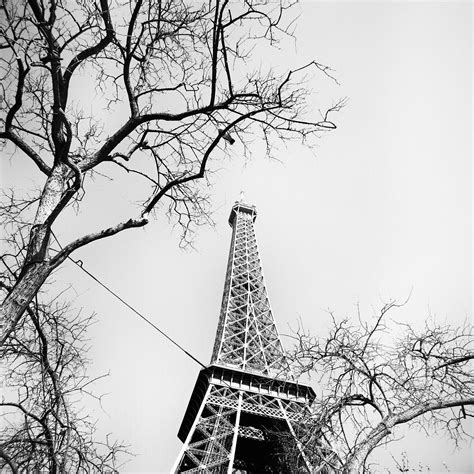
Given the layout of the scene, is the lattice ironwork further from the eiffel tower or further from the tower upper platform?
the tower upper platform

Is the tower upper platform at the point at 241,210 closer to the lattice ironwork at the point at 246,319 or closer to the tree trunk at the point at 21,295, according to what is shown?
the lattice ironwork at the point at 246,319

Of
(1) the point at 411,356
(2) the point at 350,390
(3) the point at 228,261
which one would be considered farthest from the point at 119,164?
(3) the point at 228,261

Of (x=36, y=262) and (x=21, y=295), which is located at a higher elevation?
(x=36, y=262)

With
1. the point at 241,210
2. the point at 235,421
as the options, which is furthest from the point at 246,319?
the point at 241,210

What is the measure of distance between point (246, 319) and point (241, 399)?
31.0ft

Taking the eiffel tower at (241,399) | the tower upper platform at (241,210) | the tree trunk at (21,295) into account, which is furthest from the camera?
the tower upper platform at (241,210)

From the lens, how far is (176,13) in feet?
14.2

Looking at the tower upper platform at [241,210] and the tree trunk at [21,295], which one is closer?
the tree trunk at [21,295]

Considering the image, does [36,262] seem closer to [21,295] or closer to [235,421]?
[21,295]

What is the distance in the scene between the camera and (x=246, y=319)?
30938 mm

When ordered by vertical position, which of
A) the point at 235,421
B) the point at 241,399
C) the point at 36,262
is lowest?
the point at 36,262

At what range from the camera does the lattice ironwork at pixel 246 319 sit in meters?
27.2

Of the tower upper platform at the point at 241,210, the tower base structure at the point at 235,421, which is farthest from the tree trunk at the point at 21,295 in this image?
the tower upper platform at the point at 241,210

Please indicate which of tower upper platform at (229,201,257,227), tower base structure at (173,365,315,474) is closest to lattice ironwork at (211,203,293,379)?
tower base structure at (173,365,315,474)
